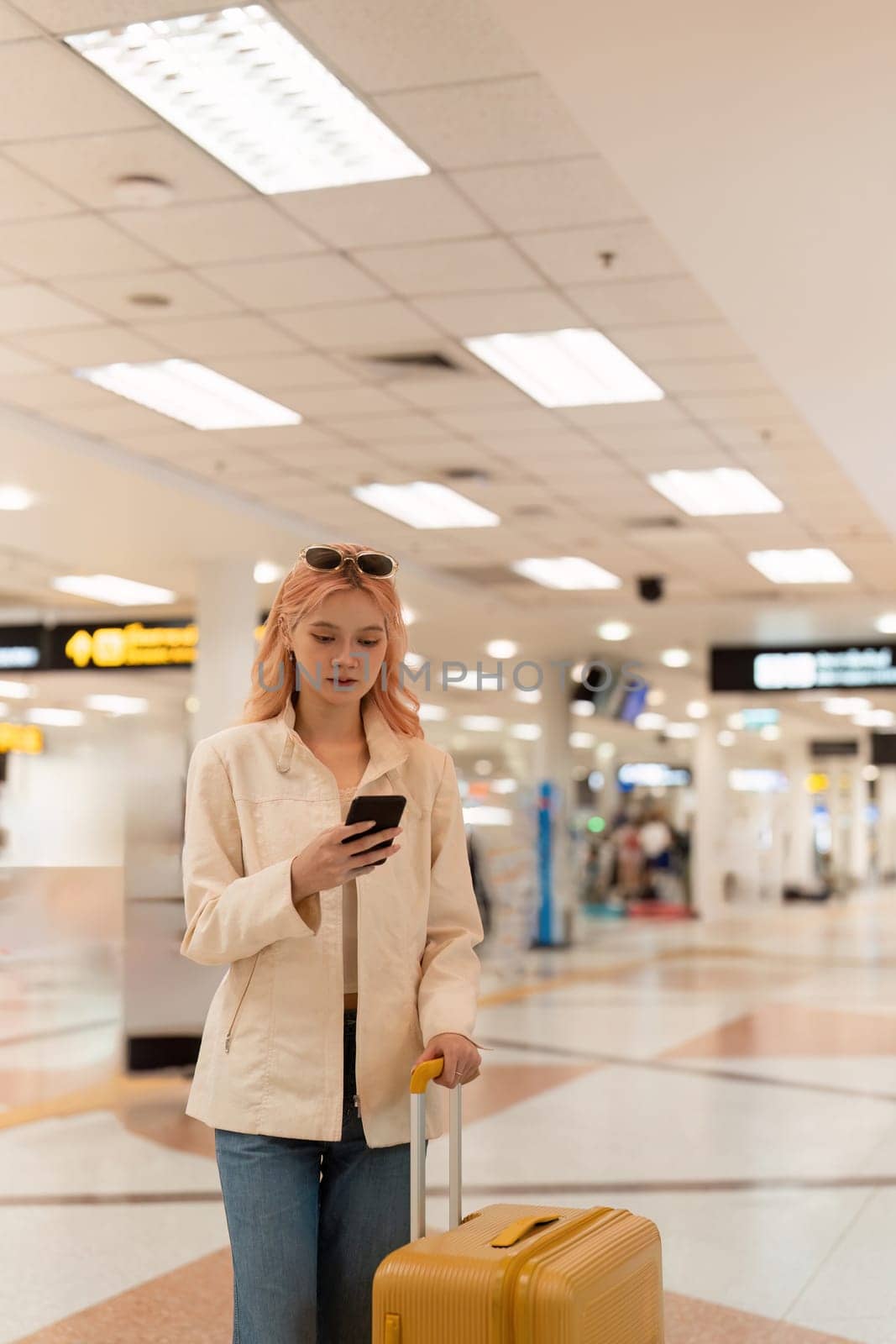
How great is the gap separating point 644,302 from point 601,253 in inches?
24.5

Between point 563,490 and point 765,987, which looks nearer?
point 563,490

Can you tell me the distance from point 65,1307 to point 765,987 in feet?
33.6

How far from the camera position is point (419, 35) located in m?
4.38

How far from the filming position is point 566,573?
1374 cm

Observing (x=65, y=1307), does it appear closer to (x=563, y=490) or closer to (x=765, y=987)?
(x=563, y=490)

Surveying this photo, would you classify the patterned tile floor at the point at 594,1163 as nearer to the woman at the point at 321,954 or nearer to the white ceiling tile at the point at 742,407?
the woman at the point at 321,954

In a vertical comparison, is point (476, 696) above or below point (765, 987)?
above

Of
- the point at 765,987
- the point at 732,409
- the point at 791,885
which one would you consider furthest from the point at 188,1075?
the point at 791,885

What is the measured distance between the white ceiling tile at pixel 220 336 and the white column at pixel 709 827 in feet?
60.4

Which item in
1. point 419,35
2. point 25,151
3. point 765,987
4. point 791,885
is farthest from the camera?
point 791,885

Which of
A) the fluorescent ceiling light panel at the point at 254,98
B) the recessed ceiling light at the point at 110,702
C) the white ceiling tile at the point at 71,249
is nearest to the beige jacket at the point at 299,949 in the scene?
the fluorescent ceiling light panel at the point at 254,98

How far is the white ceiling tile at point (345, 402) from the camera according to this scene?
8.12 m

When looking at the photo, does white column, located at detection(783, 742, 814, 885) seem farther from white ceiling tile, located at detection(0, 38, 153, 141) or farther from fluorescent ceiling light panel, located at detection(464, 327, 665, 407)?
white ceiling tile, located at detection(0, 38, 153, 141)

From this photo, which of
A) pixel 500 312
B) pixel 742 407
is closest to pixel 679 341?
pixel 500 312
